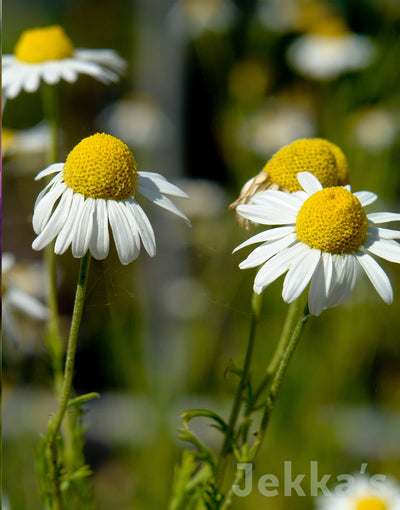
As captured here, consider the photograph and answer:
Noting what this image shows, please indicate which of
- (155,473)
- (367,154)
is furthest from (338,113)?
(155,473)

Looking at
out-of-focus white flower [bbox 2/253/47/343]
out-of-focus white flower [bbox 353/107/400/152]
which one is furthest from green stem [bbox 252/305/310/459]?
out-of-focus white flower [bbox 353/107/400/152]

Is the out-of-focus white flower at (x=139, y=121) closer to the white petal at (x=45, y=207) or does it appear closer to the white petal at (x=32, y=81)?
the white petal at (x=32, y=81)

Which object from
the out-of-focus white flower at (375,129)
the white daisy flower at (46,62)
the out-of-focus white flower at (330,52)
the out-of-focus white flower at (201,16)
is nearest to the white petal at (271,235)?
the white daisy flower at (46,62)

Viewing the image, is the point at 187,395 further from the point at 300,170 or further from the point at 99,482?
the point at 300,170

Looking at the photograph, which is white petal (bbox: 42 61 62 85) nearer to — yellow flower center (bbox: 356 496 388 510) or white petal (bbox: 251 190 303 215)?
white petal (bbox: 251 190 303 215)

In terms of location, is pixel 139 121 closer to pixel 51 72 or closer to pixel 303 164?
pixel 51 72

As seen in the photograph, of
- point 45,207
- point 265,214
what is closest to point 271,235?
point 265,214
